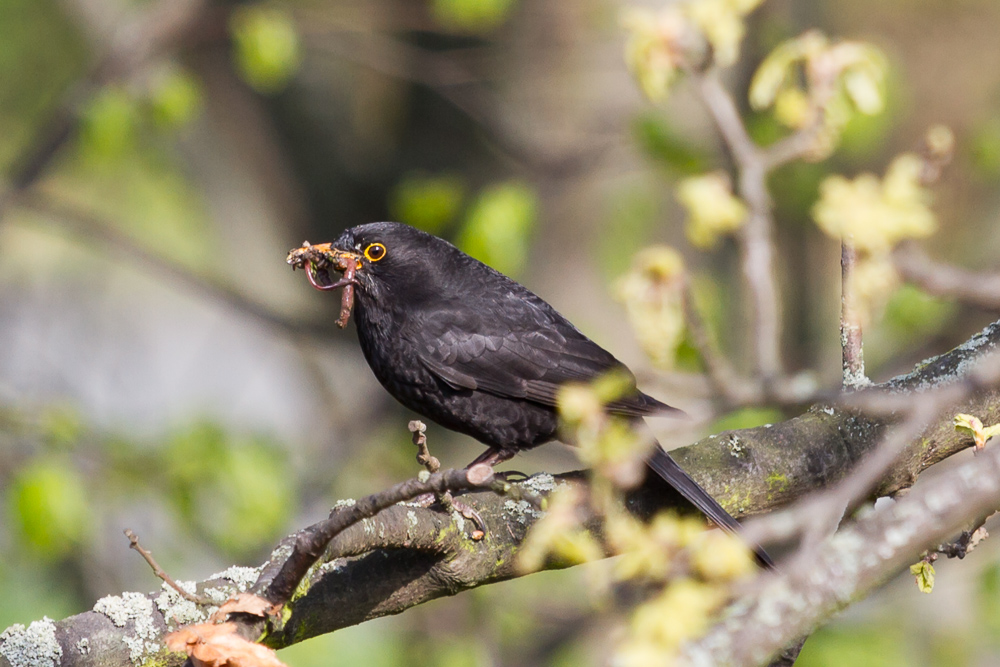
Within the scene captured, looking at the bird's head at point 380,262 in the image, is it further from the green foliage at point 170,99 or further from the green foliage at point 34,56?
the green foliage at point 34,56

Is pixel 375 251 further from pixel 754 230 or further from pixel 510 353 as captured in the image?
pixel 754 230

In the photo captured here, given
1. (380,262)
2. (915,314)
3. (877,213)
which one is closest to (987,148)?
(915,314)

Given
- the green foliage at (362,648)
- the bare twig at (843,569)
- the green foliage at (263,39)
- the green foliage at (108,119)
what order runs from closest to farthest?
1. the bare twig at (843,569)
2. the green foliage at (263,39)
3. the green foliage at (108,119)
4. the green foliage at (362,648)

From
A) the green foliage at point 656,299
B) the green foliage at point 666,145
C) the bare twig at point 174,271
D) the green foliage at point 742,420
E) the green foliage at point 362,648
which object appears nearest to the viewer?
the green foliage at point 656,299

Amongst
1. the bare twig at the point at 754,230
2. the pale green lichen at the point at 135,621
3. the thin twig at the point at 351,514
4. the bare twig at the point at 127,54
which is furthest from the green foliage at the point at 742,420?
the bare twig at the point at 127,54

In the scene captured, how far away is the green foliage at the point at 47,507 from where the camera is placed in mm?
5086

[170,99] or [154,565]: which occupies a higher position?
[170,99]

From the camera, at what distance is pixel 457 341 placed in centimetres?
361

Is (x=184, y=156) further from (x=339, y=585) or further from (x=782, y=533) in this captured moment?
(x=782, y=533)

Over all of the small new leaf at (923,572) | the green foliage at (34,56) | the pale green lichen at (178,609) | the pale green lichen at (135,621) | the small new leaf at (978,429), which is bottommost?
the pale green lichen at (135,621)

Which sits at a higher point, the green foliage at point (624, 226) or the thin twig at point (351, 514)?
the green foliage at point (624, 226)

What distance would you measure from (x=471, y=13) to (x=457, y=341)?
2184 mm

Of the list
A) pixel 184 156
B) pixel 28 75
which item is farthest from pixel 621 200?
pixel 28 75

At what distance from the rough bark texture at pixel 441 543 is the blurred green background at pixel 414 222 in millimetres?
1212
